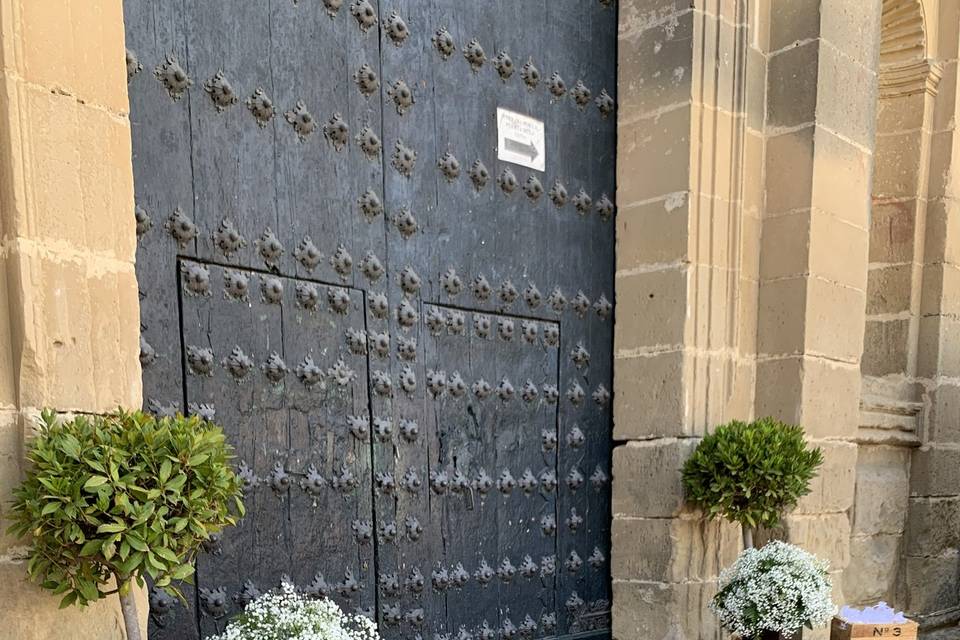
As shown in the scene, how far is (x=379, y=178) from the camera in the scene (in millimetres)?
2309

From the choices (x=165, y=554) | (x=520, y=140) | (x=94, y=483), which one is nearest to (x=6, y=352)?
(x=94, y=483)

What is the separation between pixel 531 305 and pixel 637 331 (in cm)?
50

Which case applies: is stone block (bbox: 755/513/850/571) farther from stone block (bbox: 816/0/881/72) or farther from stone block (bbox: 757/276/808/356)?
stone block (bbox: 816/0/881/72)

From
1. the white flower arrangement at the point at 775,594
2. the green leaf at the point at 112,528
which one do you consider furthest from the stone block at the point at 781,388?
A: the green leaf at the point at 112,528

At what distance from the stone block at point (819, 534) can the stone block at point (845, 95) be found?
1643mm

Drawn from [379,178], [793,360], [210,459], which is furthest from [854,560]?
[210,459]

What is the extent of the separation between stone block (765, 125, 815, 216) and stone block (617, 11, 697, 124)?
1.68ft

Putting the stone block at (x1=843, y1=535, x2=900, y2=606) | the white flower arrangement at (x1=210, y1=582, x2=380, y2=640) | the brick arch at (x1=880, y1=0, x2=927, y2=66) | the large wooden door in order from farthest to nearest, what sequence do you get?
the brick arch at (x1=880, y1=0, x2=927, y2=66) → the stone block at (x1=843, y1=535, x2=900, y2=606) → the large wooden door → the white flower arrangement at (x1=210, y1=582, x2=380, y2=640)

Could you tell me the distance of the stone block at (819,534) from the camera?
2877 millimetres

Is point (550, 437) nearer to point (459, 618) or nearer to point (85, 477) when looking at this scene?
point (459, 618)

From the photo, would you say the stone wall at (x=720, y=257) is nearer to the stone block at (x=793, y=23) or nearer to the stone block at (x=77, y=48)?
the stone block at (x=793, y=23)

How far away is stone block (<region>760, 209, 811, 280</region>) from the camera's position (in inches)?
113

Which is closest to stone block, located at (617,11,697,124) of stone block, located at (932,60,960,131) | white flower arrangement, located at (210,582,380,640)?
stone block, located at (932,60,960,131)

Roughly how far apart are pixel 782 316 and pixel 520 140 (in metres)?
1.32
